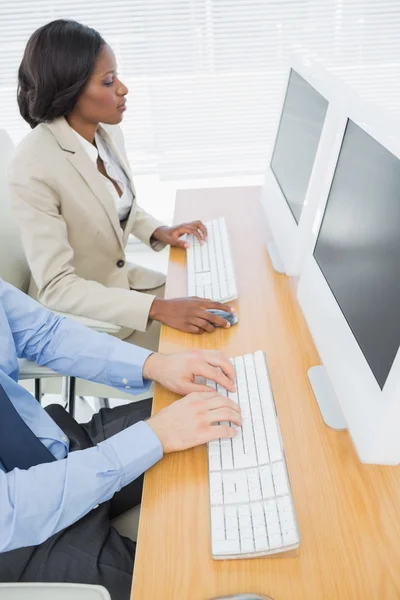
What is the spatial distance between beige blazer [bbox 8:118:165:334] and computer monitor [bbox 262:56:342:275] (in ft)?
1.23

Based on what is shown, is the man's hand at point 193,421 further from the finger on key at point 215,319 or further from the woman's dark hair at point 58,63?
the woman's dark hair at point 58,63

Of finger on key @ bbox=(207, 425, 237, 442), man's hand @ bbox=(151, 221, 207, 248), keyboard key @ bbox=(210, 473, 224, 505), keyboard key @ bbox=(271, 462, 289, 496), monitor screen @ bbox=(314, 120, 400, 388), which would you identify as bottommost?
man's hand @ bbox=(151, 221, 207, 248)

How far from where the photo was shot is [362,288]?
2.36ft

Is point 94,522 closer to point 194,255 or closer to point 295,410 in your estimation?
point 295,410

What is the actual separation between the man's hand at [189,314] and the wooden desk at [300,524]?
162mm

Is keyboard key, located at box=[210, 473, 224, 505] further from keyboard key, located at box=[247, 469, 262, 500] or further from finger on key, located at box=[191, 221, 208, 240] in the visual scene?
finger on key, located at box=[191, 221, 208, 240]

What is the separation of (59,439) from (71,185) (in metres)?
0.70

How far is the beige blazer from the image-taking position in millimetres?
1227

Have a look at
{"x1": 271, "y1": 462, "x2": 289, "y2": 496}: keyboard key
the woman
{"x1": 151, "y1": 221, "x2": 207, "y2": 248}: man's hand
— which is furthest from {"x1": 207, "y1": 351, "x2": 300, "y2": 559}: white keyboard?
{"x1": 151, "y1": 221, "x2": 207, "y2": 248}: man's hand

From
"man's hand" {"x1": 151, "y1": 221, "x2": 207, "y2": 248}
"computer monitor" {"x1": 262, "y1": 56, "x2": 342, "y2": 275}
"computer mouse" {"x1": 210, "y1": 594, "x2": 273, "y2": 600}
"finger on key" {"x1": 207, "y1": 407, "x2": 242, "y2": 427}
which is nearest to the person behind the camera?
"computer mouse" {"x1": 210, "y1": 594, "x2": 273, "y2": 600}

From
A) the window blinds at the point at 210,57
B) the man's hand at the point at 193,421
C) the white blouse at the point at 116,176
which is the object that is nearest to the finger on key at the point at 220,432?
the man's hand at the point at 193,421

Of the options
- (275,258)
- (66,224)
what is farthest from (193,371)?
(66,224)

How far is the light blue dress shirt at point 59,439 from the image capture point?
70cm

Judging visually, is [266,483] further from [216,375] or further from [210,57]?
[210,57]
